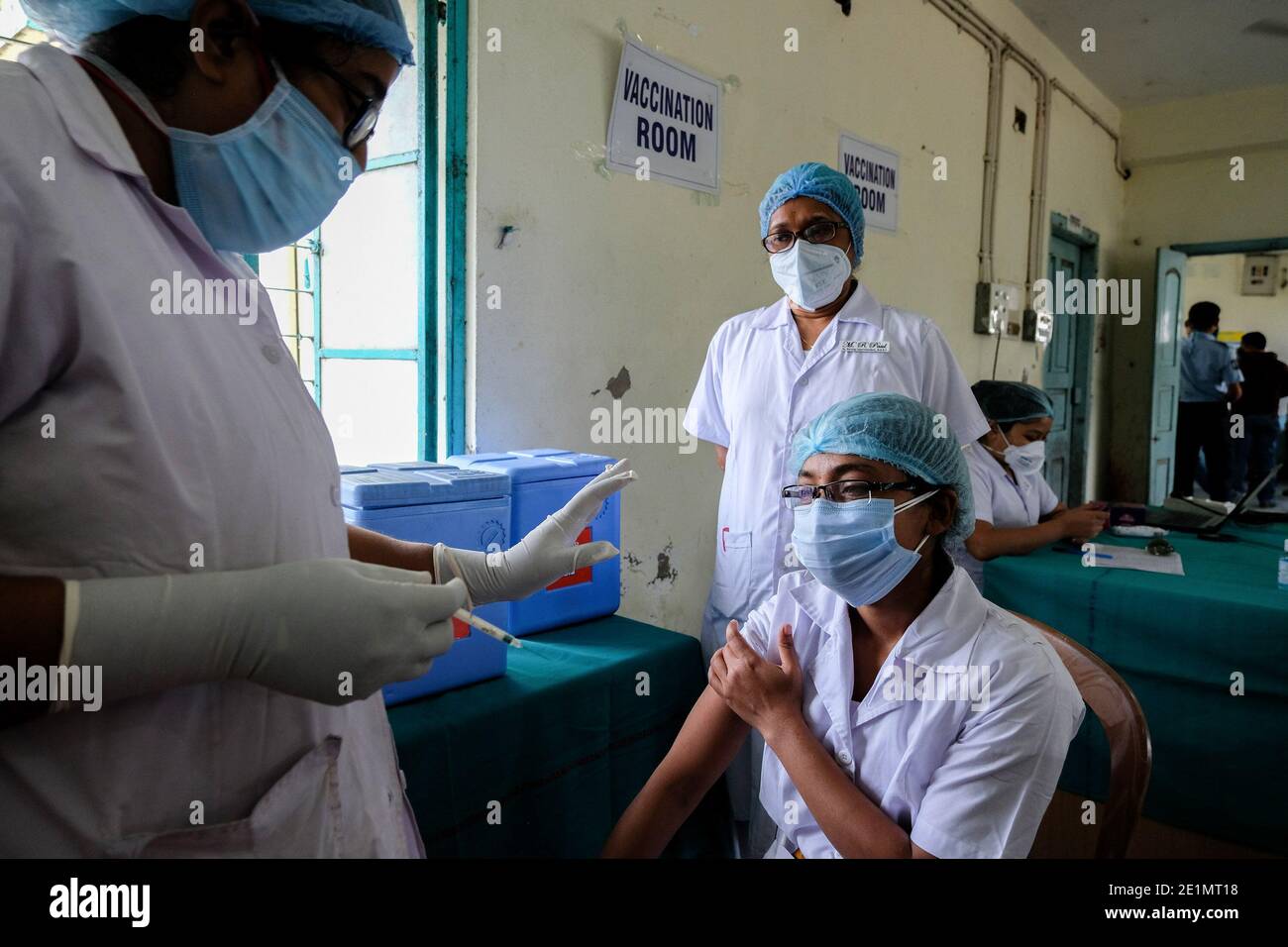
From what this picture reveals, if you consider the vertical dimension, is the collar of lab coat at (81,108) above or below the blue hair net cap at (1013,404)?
above

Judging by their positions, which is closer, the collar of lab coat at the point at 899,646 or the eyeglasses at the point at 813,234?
the collar of lab coat at the point at 899,646

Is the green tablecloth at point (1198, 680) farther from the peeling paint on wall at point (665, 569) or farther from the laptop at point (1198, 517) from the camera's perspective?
the peeling paint on wall at point (665, 569)

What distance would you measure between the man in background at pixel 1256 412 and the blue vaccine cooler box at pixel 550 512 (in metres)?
6.90

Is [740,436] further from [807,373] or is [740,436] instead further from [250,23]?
[250,23]

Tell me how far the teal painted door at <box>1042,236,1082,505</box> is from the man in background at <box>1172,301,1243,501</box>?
3.67 feet

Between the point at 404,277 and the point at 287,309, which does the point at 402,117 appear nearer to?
the point at 404,277

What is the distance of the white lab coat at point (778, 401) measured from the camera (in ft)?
6.32

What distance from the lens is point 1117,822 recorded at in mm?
1143

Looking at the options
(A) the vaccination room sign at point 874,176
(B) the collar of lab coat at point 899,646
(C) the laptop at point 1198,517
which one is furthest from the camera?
(A) the vaccination room sign at point 874,176

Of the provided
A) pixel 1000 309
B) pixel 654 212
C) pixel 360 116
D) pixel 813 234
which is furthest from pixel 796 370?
pixel 1000 309
